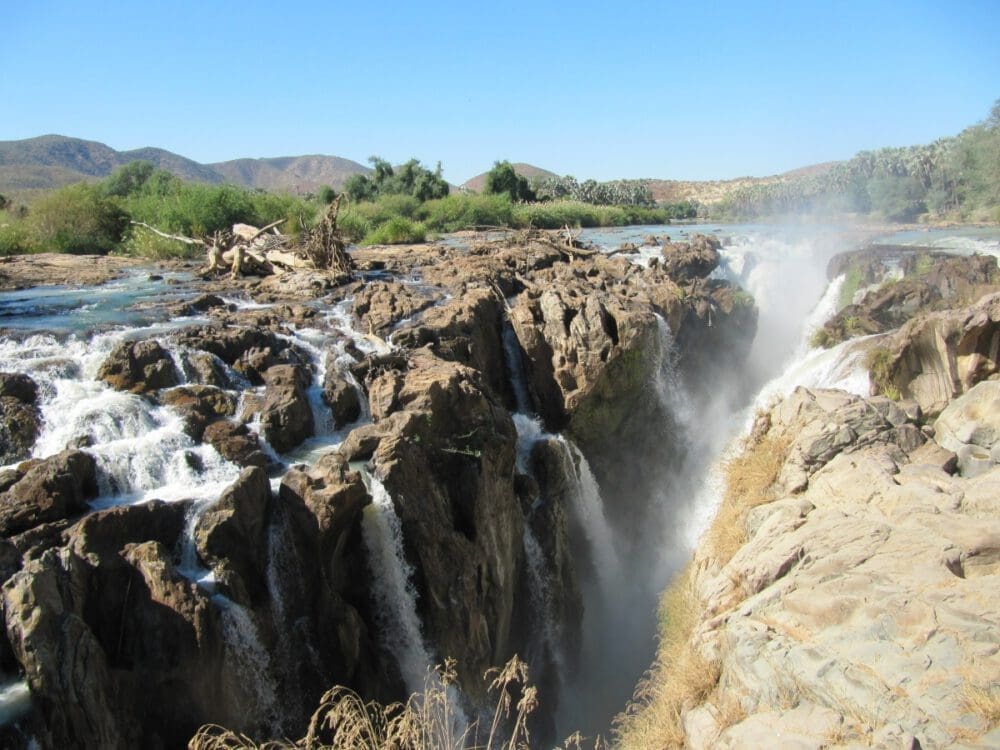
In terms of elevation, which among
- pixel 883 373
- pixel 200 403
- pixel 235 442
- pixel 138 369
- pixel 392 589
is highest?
pixel 138 369

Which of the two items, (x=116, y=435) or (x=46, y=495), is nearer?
(x=46, y=495)

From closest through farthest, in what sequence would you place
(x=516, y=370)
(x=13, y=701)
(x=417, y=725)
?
(x=13, y=701) < (x=417, y=725) < (x=516, y=370)

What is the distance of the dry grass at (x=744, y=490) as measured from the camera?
1129 cm

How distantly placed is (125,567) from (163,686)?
1.29 meters

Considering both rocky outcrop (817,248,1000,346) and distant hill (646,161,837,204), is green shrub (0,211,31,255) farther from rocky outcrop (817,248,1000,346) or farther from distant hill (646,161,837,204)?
distant hill (646,161,837,204)

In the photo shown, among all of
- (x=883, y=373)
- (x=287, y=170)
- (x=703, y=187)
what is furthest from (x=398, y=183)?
(x=287, y=170)

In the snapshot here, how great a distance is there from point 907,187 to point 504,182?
2935 cm

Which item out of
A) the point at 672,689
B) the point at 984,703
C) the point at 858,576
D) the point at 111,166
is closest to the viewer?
the point at 984,703

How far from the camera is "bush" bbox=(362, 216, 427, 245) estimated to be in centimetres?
3047

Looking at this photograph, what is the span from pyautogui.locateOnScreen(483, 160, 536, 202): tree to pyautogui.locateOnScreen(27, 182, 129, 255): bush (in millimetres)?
29878

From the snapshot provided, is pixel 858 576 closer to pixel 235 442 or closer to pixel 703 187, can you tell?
pixel 235 442

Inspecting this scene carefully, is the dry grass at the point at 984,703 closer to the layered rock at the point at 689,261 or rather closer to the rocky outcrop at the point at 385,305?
the rocky outcrop at the point at 385,305

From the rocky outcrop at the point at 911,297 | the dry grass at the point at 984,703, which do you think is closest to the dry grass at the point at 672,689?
the dry grass at the point at 984,703

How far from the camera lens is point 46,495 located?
25.5 feet
